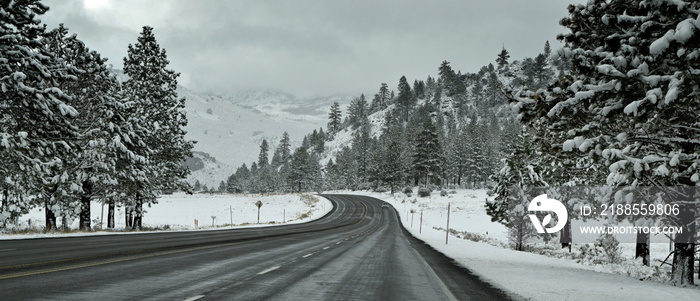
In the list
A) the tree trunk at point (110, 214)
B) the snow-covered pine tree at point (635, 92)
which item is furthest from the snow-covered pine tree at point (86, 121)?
the snow-covered pine tree at point (635, 92)

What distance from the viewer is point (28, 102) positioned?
54.9 ft

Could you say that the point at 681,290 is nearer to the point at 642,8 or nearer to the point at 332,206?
the point at 642,8

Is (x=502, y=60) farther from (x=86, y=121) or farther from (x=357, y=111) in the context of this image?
(x=86, y=121)

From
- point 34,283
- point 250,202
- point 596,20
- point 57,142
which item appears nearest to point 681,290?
point 596,20

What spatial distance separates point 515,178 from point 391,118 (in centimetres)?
12910

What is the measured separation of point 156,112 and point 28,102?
13965 millimetres

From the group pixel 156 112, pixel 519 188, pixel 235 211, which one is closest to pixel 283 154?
pixel 235 211

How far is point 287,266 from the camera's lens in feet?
32.8

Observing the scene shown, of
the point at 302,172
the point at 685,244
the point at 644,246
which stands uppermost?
the point at 685,244

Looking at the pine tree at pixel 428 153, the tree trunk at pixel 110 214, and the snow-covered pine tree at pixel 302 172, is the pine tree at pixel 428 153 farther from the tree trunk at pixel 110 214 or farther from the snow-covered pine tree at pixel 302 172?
the tree trunk at pixel 110 214

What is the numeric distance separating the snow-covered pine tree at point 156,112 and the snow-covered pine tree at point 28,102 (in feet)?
31.2

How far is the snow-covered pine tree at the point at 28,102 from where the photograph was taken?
53.7 feet

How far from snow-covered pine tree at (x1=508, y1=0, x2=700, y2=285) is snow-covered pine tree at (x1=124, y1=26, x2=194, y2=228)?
87.0 feet

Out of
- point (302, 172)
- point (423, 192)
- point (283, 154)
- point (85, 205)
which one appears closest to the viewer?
point (85, 205)
